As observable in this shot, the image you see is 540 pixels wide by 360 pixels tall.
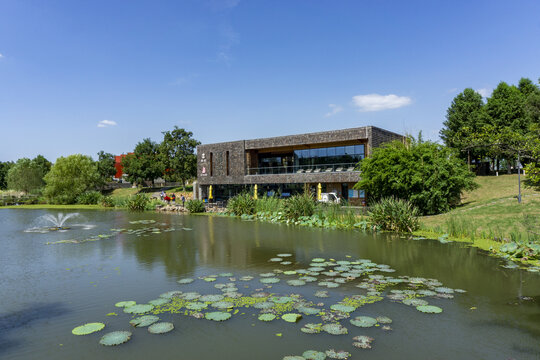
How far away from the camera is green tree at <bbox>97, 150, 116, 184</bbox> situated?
65.9 m

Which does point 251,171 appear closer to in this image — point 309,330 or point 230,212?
point 230,212

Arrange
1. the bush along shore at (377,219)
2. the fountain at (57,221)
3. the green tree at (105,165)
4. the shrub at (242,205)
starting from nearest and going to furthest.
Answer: the bush along shore at (377,219), the fountain at (57,221), the shrub at (242,205), the green tree at (105,165)

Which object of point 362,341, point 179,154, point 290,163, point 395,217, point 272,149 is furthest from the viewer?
point 179,154

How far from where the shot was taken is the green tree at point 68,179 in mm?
44594

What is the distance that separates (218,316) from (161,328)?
3.08 feet

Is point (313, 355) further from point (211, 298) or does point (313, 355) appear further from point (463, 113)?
point (463, 113)

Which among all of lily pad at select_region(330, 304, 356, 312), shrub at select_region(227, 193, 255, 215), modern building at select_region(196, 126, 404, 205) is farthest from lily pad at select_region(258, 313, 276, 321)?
modern building at select_region(196, 126, 404, 205)

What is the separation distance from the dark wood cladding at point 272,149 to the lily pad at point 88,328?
26.5 m

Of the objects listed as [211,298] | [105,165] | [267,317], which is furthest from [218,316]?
[105,165]

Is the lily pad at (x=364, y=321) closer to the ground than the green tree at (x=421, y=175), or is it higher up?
closer to the ground

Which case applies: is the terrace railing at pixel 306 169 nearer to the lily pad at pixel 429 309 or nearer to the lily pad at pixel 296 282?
the lily pad at pixel 296 282

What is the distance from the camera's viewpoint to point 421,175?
18391 mm

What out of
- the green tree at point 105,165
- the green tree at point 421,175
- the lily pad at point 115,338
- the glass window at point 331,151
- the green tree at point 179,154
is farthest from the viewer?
the green tree at point 105,165

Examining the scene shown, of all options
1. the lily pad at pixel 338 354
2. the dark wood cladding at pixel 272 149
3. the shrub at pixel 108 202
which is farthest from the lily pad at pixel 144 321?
the shrub at pixel 108 202
